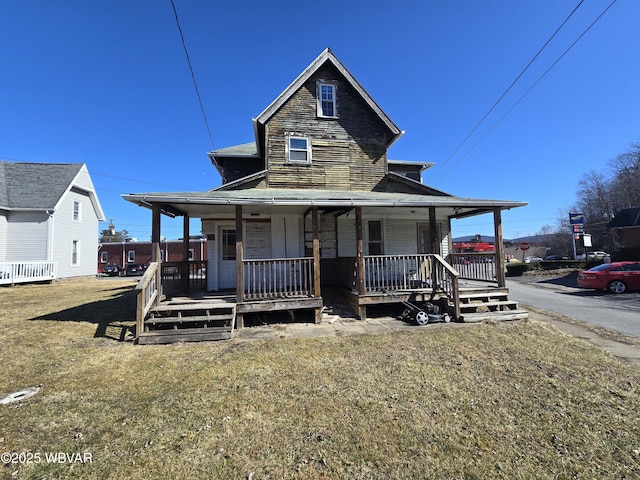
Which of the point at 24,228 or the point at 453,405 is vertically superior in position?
the point at 24,228

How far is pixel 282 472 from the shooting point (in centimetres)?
272

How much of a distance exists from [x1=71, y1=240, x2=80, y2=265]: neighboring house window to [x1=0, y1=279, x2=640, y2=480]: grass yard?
18.1 m

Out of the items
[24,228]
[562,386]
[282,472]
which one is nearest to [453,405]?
[562,386]

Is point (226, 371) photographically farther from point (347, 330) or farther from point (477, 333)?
point (477, 333)

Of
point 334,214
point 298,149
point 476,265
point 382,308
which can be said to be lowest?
point 382,308

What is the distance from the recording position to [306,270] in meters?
8.44

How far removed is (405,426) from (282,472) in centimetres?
147

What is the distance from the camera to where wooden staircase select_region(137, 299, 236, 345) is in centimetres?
659

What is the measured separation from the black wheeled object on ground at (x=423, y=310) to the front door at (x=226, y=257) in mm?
5698

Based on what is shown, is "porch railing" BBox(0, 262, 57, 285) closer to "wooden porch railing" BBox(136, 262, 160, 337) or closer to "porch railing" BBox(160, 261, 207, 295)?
"porch railing" BBox(160, 261, 207, 295)

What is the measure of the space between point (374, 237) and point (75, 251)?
2136cm

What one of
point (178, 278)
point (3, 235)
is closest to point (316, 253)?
point (178, 278)

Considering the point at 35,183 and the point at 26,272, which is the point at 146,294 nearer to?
the point at 26,272

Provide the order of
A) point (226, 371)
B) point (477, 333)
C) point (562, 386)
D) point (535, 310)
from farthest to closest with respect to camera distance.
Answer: point (535, 310) → point (477, 333) → point (226, 371) → point (562, 386)
